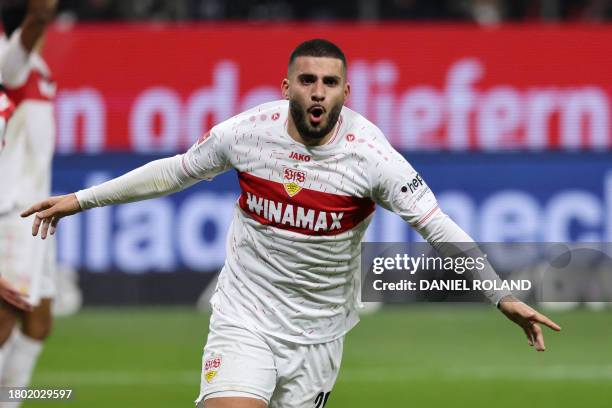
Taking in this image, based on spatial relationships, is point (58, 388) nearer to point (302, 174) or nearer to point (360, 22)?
point (302, 174)

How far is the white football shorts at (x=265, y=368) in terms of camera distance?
5750 millimetres

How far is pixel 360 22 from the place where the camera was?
14914 mm

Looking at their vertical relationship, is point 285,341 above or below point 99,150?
below

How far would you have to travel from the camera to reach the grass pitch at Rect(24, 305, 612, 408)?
9.78 m

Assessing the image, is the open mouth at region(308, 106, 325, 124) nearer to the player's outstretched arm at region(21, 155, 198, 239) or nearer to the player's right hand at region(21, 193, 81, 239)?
the player's outstretched arm at region(21, 155, 198, 239)

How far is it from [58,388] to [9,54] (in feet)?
11.6

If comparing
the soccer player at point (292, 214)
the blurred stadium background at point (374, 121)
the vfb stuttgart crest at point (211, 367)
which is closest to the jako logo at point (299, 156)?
the soccer player at point (292, 214)

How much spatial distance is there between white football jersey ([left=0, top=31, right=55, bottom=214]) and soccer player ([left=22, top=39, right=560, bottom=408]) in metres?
2.18

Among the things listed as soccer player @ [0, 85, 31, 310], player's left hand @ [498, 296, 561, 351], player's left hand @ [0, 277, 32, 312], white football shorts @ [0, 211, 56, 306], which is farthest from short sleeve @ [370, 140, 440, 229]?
white football shorts @ [0, 211, 56, 306]

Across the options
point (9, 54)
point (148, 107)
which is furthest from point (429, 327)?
point (9, 54)

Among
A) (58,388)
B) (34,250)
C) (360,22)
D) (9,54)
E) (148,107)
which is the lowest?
(58,388)

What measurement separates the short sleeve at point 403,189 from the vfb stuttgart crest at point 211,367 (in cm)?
102

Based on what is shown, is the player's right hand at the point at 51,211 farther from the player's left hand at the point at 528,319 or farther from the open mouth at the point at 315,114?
the player's left hand at the point at 528,319

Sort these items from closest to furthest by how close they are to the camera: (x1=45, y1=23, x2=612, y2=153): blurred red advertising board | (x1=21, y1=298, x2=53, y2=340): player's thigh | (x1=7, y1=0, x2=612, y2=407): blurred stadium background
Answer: (x1=21, y1=298, x2=53, y2=340): player's thigh → (x1=7, y1=0, x2=612, y2=407): blurred stadium background → (x1=45, y1=23, x2=612, y2=153): blurred red advertising board
